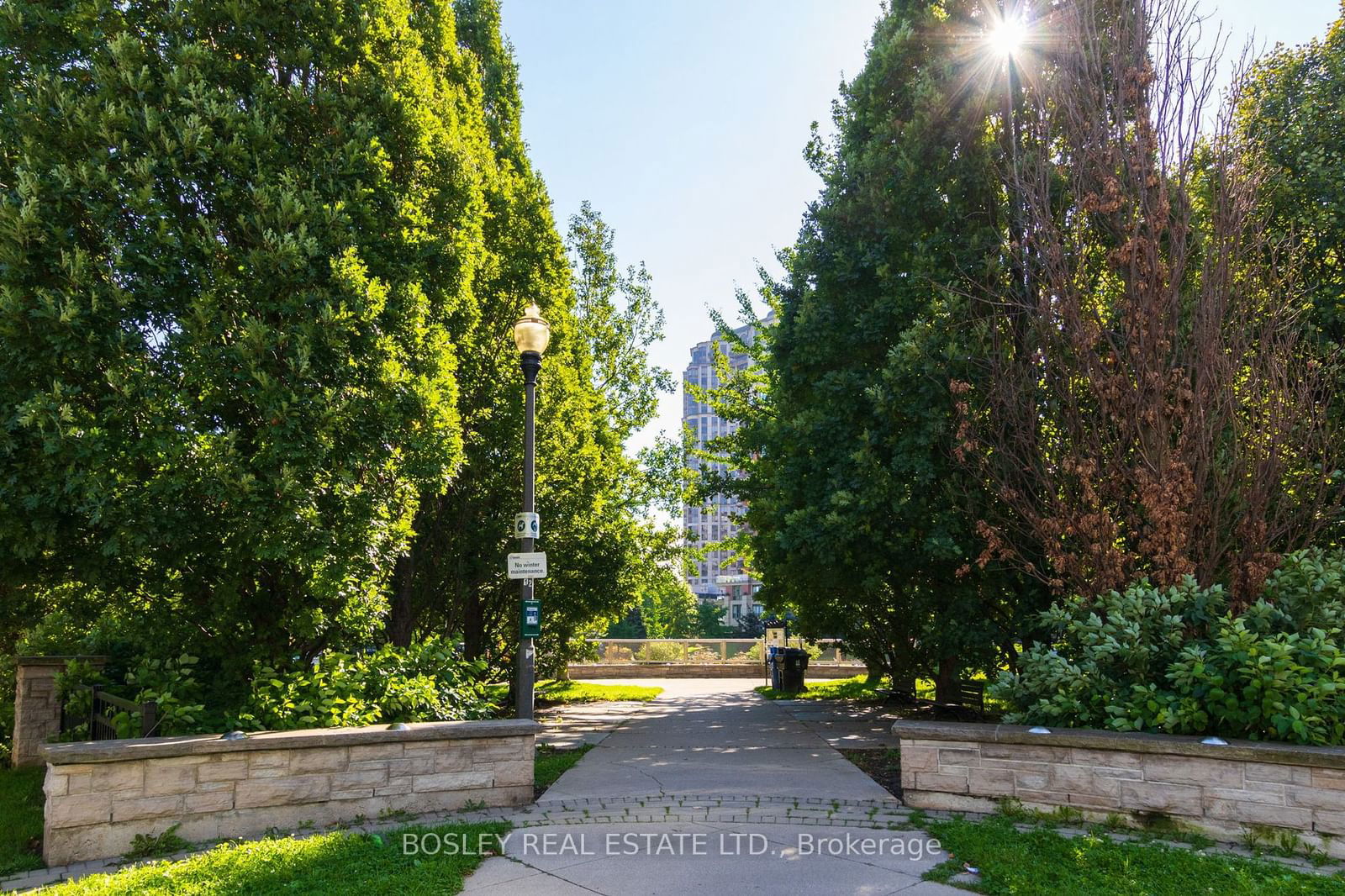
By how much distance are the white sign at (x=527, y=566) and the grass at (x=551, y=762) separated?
1804 mm

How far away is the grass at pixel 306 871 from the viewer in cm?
462

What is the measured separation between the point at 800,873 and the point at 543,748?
562cm

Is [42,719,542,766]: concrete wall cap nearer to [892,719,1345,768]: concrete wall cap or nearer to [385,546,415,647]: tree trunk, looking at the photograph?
[892,719,1345,768]: concrete wall cap

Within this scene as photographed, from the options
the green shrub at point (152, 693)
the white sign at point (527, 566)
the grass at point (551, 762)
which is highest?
the white sign at point (527, 566)

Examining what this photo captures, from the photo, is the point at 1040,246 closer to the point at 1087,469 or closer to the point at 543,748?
the point at 1087,469

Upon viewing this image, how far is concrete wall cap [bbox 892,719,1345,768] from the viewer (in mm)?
5324

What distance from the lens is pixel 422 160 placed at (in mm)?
8508

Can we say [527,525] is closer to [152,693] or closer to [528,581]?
[528,581]

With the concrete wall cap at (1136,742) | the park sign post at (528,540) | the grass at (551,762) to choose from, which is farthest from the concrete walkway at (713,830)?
the park sign post at (528,540)

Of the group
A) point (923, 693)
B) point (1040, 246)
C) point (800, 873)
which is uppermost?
point (1040, 246)

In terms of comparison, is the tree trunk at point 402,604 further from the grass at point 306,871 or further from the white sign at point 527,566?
the grass at point 306,871

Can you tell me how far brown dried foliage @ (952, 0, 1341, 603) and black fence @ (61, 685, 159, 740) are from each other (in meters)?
7.50

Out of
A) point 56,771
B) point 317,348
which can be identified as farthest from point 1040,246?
point 56,771

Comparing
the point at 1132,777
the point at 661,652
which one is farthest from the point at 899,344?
the point at 661,652
